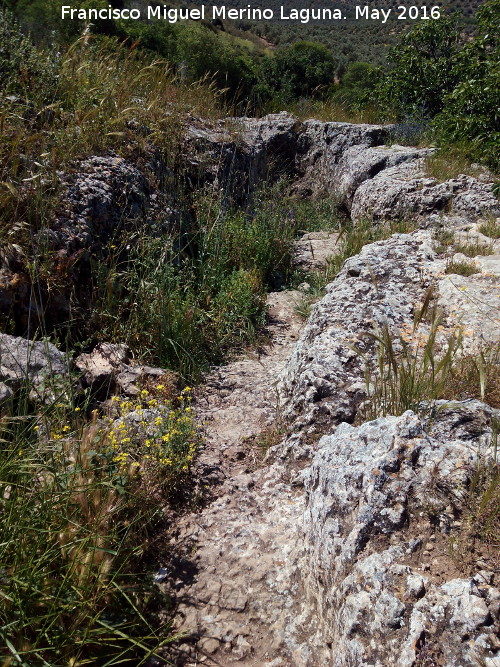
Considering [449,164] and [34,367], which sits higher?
[449,164]

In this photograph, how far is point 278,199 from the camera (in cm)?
707

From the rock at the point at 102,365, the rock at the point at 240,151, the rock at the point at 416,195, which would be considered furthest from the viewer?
the rock at the point at 240,151

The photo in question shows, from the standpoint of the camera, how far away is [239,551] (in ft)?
7.74

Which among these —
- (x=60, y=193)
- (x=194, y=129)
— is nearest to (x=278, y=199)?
(x=194, y=129)

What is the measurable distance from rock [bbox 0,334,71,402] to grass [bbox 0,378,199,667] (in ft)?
0.58

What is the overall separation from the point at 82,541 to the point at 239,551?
863 millimetres

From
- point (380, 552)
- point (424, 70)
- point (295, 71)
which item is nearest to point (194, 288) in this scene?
point (380, 552)

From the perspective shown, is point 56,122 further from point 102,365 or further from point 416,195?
point 416,195

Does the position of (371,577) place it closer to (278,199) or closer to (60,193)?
(60,193)

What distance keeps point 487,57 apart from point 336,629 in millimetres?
8956

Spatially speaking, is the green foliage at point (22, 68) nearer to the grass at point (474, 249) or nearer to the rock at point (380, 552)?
the grass at point (474, 249)

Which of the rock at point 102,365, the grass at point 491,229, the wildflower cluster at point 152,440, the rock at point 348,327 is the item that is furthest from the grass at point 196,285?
the grass at point 491,229

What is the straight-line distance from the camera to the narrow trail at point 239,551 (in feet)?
6.45

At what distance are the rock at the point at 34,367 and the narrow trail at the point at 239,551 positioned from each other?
3.33ft
